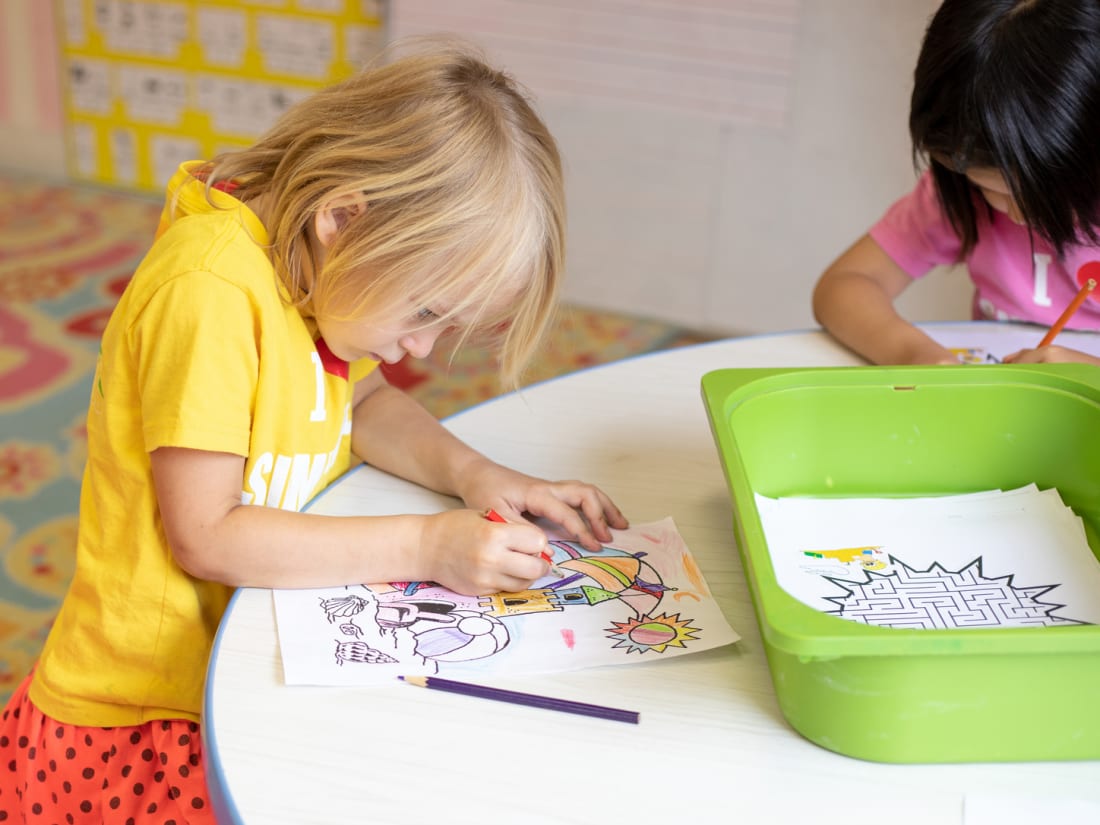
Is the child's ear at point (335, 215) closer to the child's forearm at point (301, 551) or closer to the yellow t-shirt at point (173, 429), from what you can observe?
the yellow t-shirt at point (173, 429)

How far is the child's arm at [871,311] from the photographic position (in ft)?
3.20

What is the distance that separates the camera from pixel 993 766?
0.56m

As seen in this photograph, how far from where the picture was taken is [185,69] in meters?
2.59

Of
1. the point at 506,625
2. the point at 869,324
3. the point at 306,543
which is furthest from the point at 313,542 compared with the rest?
the point at 869,324

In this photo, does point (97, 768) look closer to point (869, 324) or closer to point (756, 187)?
point (869, 324)

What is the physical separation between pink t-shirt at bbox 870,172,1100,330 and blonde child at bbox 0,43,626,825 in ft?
1.64

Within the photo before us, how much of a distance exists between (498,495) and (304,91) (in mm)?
1941

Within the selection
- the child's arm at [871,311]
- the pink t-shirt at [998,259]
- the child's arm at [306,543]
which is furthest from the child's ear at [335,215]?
the pink t-shirt at [998,259]

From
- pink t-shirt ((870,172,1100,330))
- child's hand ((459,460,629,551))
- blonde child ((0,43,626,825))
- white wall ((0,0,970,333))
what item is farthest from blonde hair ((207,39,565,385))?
white wall ((0,0,970,333))

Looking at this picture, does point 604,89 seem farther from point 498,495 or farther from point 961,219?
point 498,495

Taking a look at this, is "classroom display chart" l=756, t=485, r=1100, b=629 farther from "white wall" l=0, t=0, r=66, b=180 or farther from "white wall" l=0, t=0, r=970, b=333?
"white wall" l=0, t=0, r=66, b=180

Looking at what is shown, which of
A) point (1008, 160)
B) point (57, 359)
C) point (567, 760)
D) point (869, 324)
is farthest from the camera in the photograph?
point (57, 359)

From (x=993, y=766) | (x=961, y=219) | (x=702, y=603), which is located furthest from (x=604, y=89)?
(x=993, y=766)

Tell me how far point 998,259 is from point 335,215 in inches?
26.6
